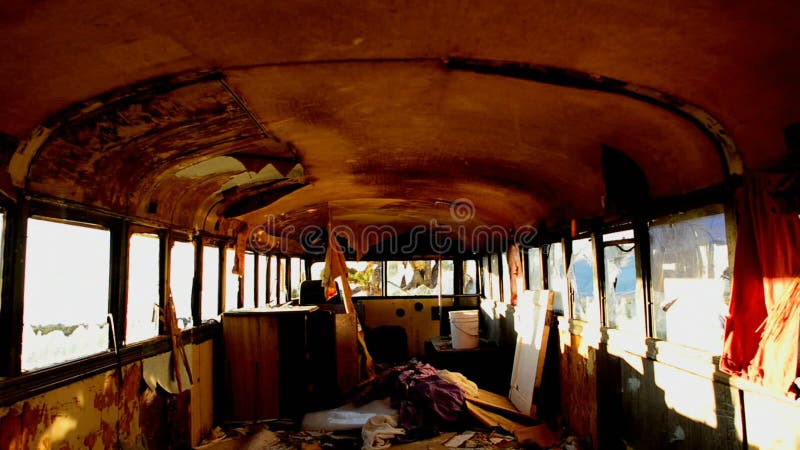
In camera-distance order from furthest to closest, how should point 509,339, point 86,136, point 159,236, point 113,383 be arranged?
point 509,339, point 159,236, point 113,383, point 86,136

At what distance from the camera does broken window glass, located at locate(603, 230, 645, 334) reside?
4.73m

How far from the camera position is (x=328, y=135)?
4.53m

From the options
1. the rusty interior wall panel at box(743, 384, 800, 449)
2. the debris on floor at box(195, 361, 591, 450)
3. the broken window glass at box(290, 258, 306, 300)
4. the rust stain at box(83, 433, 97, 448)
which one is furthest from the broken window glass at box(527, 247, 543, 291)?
the broken window glass at box(290, 258, 306, 300)

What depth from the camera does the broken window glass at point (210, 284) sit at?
22.4ft

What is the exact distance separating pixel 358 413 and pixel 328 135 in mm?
4293

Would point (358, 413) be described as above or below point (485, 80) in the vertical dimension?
below

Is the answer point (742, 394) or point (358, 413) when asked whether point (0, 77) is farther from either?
point (358, 413)

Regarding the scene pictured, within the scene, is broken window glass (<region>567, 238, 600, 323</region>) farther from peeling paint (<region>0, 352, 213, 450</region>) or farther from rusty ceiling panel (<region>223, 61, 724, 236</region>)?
peeling paint (<region>0, 352, 213, 450</region>)

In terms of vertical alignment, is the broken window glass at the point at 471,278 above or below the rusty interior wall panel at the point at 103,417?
above

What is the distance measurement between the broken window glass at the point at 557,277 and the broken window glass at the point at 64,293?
5093 mm

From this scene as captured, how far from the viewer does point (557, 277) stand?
7.11 metres

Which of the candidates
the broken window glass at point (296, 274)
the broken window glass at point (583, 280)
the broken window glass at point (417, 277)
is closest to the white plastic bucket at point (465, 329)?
the broken window glass at point (583, 280)

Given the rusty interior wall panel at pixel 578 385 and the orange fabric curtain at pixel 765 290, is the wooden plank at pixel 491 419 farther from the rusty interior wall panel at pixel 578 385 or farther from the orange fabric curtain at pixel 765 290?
the orange fabric curtain at pixel 765 290

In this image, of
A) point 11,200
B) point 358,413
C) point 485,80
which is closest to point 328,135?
point 485,80
